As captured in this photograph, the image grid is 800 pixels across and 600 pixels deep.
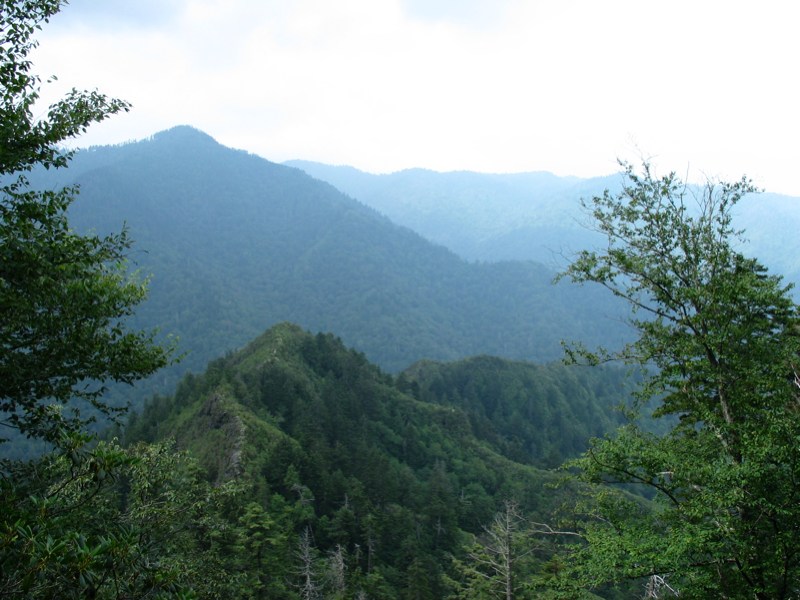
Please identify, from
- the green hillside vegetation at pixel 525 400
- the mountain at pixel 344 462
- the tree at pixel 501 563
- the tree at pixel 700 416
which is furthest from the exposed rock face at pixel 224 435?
the green hillside vegetation at pixel 525 400

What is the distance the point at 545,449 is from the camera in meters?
142

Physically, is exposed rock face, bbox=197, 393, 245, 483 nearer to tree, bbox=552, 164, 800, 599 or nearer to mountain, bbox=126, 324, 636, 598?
mountain, bbox=126, 324, 636, 598

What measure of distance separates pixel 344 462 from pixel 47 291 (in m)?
58.4

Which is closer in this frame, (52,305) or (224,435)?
(52,305)

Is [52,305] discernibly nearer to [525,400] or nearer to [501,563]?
[501,563]

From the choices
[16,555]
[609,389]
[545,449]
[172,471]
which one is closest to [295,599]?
[172,471]

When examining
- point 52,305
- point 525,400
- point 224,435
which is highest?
point 52,305

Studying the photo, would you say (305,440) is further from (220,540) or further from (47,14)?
(47,14)

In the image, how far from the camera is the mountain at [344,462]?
146 feet

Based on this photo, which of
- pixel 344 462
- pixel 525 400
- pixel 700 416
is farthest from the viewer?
pixel 525 400

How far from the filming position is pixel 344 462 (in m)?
63.4

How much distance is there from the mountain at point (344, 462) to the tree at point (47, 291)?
13.1 metres

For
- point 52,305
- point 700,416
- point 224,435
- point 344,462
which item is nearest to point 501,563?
point 700,416

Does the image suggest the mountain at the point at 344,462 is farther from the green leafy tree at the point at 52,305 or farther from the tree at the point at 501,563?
the green leafy tree at the point at 52,305
